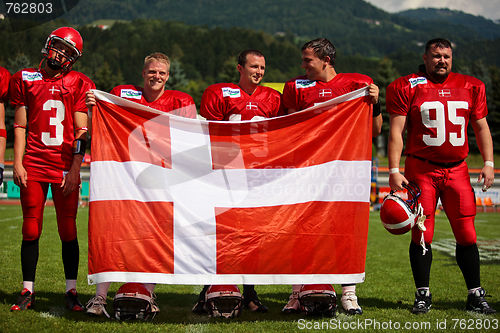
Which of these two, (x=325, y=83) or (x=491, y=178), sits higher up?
(x=325, y=83)

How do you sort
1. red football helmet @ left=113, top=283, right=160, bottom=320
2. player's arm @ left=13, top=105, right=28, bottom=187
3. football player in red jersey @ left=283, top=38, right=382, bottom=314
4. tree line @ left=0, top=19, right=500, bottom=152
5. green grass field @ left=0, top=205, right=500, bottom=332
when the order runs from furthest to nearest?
tree line @ left=0, top=19, right=500, bottom=152 < football player in red jersey @ left=283, top=38, right=382, bottom=314 < player's arm @ left=13, top=105, right=28, bottom=187 < red football helmet @ left=113, top=283, right=160, bottom=320 < green grass field @ left=0, top=205, right=500, bottom=332

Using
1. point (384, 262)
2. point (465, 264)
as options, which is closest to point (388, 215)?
point (465, 264)

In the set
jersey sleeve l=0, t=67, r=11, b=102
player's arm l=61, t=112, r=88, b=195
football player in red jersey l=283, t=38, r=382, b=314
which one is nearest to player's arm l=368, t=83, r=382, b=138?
football player in red jersey l=283, t=38, r=382, b=314

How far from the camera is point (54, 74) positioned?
4449mm

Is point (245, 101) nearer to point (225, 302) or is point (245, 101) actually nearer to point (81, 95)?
point (81, 95)

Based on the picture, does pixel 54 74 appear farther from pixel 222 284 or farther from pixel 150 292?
pixel 222 284

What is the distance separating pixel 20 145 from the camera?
4312 millimetres

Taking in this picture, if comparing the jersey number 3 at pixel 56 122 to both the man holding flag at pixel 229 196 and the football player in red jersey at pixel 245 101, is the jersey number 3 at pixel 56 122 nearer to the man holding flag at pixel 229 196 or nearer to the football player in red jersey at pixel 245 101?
the man holding flag at pixel 229 196

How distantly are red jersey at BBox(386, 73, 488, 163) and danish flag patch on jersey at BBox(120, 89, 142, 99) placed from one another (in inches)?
89.3

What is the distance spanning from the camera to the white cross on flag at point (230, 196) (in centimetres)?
406

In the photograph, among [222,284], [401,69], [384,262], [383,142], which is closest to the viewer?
[222,284]

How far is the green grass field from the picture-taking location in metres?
3.78

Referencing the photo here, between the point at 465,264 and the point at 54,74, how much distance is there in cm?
408

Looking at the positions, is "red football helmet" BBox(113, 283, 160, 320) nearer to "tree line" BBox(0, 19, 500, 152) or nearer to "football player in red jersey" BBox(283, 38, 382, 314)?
"football player in red jersey" BBox(283, 38, 382, 314)
